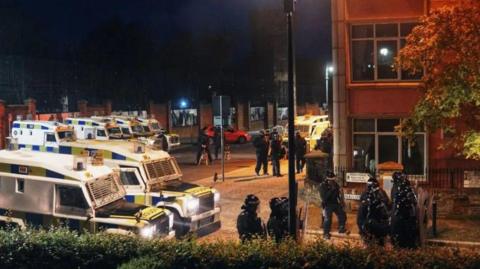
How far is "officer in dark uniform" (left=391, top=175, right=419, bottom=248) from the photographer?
10.7m

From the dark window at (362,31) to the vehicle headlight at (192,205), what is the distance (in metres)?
8.30

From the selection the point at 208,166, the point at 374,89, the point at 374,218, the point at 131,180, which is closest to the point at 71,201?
the point at 131,180

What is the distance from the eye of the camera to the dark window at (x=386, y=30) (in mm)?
19266

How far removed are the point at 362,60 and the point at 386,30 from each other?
112cm

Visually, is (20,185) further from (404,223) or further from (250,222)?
(404,223)

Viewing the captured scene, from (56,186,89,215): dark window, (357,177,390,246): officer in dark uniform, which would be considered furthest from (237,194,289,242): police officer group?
(56,186,89,215): dark window

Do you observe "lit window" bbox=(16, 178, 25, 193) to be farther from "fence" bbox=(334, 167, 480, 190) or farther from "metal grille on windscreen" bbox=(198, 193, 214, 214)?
"fence" bbox=(334, 167, 480, 190)

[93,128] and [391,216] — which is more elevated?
[93,128]

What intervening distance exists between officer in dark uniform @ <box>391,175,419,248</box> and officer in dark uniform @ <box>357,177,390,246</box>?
28 cm

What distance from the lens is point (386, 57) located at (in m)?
19.5

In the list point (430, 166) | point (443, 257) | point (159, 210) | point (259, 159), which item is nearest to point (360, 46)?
point (430, 166)

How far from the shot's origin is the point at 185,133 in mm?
52406

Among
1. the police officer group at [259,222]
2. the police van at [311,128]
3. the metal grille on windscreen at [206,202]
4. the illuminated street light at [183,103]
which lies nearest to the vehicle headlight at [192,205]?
A: the metal grille on windscreen at [206,202]

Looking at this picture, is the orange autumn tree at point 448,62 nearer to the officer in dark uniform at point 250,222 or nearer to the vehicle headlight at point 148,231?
the officer in dark uniform at point 250,222
